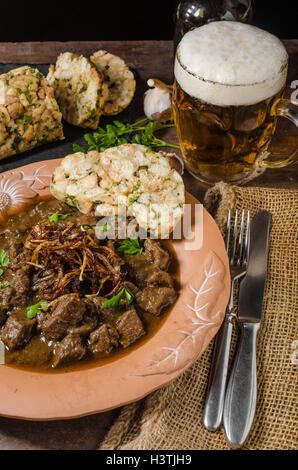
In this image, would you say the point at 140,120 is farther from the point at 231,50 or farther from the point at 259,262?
the point at 259,262

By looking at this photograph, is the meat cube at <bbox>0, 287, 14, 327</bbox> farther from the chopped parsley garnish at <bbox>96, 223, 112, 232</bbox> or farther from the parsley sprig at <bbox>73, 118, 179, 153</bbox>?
the parsley sprig at <bbox>73, 118, 179, 153</bbox>

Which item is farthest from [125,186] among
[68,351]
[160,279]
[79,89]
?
[79,89]

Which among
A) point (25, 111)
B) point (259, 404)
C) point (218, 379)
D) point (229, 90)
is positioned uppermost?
point (229, 90)

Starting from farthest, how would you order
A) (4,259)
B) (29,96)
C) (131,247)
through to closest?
(29,96)
(131,247)
(4,259)

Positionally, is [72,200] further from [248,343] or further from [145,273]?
[248,343]

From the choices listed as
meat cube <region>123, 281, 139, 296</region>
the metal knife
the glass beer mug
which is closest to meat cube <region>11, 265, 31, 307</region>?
meat cube <region>123, 281, 139, 296</region>

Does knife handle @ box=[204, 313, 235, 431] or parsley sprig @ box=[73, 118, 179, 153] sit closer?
knife handle @ box=[204, 313, 235, 431]

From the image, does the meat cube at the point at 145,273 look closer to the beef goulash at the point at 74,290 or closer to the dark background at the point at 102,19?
the beef goulash at the point at 74,290
